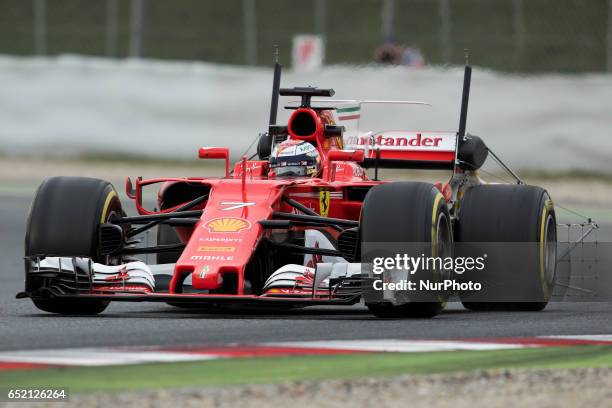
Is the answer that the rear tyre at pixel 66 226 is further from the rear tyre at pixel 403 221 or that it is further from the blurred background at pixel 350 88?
the blurred background at pixel 350 88

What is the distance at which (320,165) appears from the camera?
439 inches

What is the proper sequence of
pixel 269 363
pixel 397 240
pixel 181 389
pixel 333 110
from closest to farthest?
1. pixel 181 389
2. pixel 269 363
3. pixel 397 240
4. pixel 333 110

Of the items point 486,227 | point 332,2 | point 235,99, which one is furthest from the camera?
point 332,2

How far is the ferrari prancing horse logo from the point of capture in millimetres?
10508

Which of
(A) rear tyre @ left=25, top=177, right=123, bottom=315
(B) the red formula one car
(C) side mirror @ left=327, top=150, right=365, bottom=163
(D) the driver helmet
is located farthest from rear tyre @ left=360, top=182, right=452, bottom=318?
(A) rear tyre @ left=25, top=177, right=123, bottom=315

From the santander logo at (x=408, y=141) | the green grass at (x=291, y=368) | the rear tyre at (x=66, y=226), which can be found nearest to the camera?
the green grass at (x=291, y=368)

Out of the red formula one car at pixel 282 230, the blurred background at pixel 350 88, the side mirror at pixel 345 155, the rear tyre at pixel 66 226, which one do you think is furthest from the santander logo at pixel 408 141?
the blurred background at pixel 350 88

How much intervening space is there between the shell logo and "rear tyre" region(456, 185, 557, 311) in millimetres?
1878

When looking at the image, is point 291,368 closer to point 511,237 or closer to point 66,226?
point 66,226

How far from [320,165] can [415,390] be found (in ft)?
15.4

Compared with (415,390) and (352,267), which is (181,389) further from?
(352,267)

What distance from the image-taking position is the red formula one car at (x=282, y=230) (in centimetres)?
930

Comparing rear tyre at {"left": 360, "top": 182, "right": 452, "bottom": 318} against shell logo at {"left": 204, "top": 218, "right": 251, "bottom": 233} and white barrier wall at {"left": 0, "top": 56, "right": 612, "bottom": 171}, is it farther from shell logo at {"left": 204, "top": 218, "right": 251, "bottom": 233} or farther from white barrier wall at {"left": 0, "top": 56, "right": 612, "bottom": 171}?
white barrier wall at {"left": 0, "top": 56, "right": 612, "bottom": 171}

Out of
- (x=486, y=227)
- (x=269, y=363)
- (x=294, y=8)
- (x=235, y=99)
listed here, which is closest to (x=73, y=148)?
(x=235, y=99)
